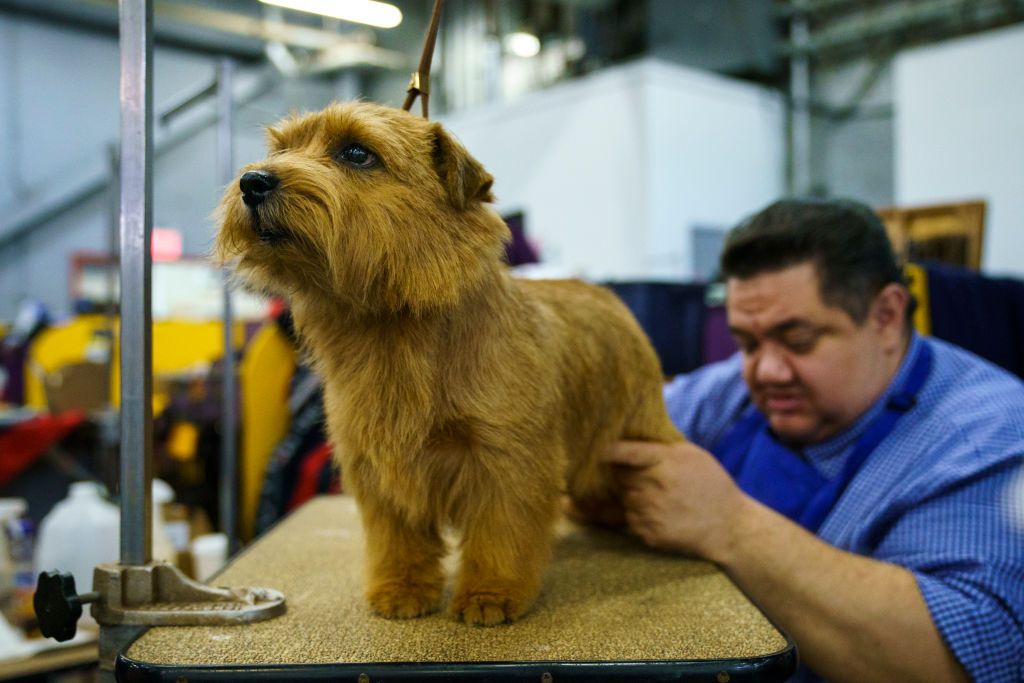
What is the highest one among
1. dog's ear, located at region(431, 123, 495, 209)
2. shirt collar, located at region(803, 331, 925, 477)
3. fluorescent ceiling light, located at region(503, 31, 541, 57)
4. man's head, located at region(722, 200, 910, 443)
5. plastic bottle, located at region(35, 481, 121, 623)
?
fluorescent ceiling light, located at region(503, 31, 541, 57)

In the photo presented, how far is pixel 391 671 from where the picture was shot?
2.44 ft

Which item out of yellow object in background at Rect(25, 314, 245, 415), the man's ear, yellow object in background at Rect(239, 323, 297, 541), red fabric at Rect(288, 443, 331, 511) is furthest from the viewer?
yellow object in background at Rect(25, 314, 245, 415)

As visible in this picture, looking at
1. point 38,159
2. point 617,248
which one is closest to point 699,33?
point 617,248

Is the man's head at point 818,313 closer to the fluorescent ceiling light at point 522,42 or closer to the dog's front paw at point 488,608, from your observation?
the dog's front paw at point 488,608

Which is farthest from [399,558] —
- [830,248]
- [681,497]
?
[830,248]

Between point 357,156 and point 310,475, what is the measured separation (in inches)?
73.5

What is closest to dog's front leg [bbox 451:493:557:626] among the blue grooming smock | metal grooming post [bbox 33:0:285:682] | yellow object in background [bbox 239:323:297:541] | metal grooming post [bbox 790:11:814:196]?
metal grooming post [bbox 33:0:285:682]

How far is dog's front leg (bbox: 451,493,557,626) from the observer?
87cm

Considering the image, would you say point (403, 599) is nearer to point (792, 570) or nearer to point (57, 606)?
point (57, 606)

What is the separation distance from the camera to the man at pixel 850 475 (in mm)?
1052

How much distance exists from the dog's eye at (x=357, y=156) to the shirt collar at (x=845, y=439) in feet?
3.44

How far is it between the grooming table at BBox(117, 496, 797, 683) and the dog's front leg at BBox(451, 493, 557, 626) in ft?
0.06

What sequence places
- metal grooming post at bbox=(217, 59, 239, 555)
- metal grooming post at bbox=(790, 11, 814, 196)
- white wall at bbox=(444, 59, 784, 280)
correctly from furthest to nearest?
metal grooming post at bbox=(790, 11, 814, 196) < white wall at bbox=(444, 59, 784, 280) < metal grooming post at bbox=(217, 59, 239, 555)

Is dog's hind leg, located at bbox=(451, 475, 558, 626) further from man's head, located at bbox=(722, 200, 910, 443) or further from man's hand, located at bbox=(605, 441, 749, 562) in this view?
man's head, located at bbox=(722, 200, 910, 443)
